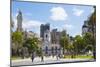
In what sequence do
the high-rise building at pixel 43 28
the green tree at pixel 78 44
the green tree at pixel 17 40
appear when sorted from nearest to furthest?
the green tree at pixel 17 40 < the high-rise building at pixel 43 28 < the green tree at pixel 78 44

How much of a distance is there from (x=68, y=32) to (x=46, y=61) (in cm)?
49

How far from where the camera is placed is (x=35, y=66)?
271cm

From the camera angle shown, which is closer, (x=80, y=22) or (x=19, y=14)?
(x=19, y=14)

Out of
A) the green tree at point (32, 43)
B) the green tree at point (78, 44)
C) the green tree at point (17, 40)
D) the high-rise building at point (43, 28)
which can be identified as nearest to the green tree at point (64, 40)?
the green tree at point (78, 44)

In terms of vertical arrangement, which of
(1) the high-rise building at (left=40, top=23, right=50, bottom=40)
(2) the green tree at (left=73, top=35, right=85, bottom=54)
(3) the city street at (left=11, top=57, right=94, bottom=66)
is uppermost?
→ (1) the high-rise building at (left=40, top=23, right=50, bottom=40)

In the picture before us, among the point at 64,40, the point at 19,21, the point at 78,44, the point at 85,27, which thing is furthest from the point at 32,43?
the point at 85,27

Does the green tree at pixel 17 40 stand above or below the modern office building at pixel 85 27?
below

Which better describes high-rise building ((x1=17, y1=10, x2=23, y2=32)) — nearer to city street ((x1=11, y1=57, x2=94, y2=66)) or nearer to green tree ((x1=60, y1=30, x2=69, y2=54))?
city street ((x1=11, y1=57, x2=94, y2=66))

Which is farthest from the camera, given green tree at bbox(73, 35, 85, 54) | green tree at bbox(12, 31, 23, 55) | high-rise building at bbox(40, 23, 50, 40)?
green tree at bbox(73, 35, 85, 54)

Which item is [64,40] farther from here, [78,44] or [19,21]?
[19,21]

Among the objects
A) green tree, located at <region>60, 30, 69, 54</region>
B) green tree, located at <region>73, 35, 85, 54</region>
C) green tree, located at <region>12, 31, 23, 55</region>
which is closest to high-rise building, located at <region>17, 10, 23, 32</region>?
green tree, located at <region>12, 31, 23, 55</region>

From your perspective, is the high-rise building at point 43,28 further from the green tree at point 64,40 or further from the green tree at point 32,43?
the green tree at point 64,40

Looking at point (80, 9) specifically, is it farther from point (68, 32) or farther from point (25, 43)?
point (25, 43)

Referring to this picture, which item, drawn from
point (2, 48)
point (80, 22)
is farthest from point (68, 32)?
point (2, 48)
